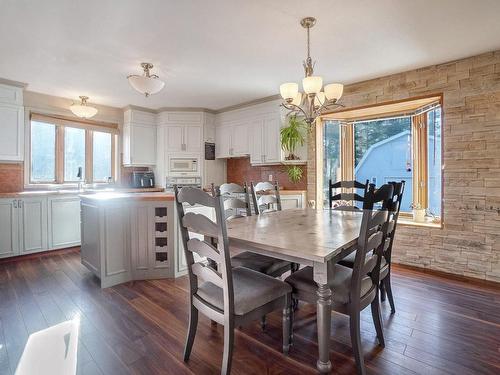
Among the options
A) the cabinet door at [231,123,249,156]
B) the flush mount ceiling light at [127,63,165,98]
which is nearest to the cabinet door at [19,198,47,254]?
the flush mount ceiling light at [127,63,165,98]

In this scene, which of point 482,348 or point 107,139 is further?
point 107,139

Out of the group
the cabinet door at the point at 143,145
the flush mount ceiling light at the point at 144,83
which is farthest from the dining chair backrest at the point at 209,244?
the cabinet door at the point at 143,145

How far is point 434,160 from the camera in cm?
355

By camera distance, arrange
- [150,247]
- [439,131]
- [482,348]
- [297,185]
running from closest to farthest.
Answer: [482,348]
[150,247]
[439,131]
[297,185]

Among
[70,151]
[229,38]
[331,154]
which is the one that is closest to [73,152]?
[70,151]

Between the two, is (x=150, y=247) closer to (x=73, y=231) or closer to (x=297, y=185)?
(x=73, y=231)

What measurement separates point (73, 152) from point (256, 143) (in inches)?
124

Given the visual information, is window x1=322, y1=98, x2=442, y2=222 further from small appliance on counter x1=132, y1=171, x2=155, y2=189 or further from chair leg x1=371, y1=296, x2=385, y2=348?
small appliance on counter x1=132, y1=171, x2=155, y2=189

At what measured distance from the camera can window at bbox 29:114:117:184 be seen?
4.34 m

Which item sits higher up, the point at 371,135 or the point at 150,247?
the point at 371,135

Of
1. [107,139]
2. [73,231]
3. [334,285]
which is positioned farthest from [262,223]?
[107,139]

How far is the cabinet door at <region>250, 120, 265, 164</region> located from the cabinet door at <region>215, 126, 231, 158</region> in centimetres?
58

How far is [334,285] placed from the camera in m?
1.59

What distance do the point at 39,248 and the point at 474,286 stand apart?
17.4 ft
